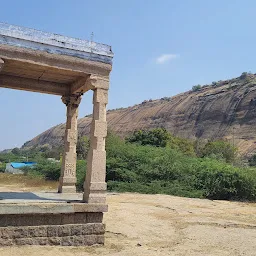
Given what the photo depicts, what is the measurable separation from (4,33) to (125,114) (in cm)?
8427

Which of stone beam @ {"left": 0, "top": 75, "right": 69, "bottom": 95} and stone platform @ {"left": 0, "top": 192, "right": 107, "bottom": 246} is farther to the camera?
stone beam @ {"left": 0, "top": 75, "right": 69, "bottom": 95}

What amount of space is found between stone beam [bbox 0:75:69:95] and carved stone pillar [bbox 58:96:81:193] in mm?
301

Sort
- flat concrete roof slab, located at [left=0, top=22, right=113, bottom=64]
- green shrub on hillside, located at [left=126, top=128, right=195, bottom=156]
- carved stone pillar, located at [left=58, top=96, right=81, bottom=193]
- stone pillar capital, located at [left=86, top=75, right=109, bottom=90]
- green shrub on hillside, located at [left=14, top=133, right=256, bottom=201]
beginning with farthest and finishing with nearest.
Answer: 1. green shrub on hillside, located at [left=126, top=128, right=195, bottom=156]
2. green shrub on hillside, located at [left=14, top=133, right=256, bottom=201]
3. carved stone pillar, located at [left=58, top=96, right=81, bottom=193]
4. stone pillar capital, located at [left=86, top=75, right=109, bottom=90]
5. flat concrete roof slab, located at [left=0, top=22, right=113, bottom=64]

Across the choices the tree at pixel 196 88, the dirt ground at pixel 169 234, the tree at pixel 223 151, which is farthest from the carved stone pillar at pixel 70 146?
the tree at pixel 196 88

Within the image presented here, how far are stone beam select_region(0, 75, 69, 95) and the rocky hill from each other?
44595mm

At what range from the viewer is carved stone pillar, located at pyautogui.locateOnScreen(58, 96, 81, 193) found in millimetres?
8719

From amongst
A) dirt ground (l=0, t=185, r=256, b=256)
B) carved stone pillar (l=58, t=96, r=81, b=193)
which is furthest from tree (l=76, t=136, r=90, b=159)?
carved stone pillar (l=58, t=96, r=81, b=193)

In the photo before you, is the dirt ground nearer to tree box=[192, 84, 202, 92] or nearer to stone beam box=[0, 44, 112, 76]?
stone beam box=[0, 44, 112, 76]

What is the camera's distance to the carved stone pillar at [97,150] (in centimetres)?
657

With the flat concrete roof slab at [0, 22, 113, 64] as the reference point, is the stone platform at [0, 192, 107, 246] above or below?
below

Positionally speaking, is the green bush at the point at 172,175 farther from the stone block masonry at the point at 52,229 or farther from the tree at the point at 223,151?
the tree at the point at 223,151

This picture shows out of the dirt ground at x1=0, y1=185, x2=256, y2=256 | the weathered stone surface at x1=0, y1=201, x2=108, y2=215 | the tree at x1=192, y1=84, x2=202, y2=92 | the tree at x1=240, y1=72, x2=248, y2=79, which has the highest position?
the tree at x1=240, y1=72, x2=248, y2=79

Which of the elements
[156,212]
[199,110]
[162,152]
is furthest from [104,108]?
[199,110]

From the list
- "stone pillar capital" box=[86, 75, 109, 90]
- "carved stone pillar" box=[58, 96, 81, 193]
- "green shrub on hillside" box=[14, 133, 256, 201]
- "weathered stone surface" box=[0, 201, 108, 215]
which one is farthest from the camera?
"green shrub on hillside" box=[14, 133, 256, 201]
